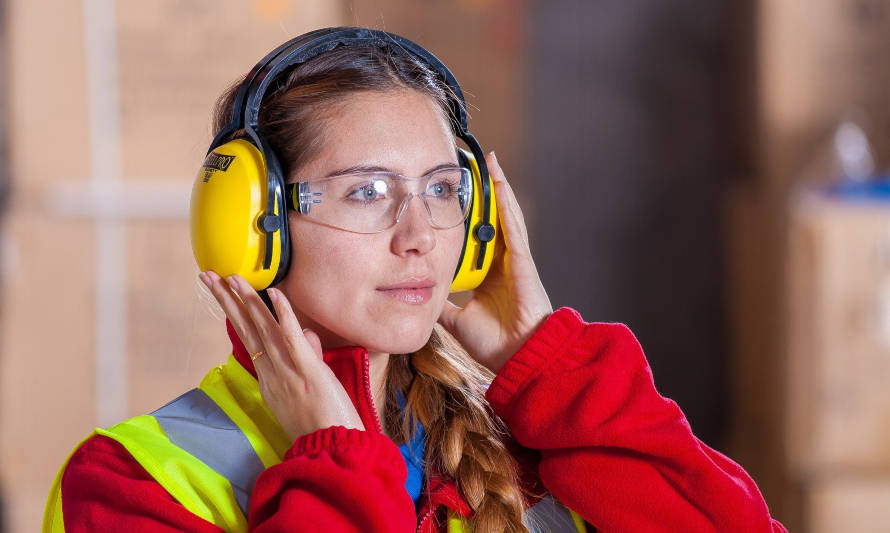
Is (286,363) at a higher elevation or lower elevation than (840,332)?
higher

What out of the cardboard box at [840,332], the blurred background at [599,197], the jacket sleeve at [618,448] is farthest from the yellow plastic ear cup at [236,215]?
the cardboard box at [840,332]

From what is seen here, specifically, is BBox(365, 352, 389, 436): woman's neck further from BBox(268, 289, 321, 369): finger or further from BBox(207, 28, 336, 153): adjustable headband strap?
A: BBox(207, 28, 336, 153): adjustable headband strap

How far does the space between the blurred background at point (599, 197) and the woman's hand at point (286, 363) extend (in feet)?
4.39

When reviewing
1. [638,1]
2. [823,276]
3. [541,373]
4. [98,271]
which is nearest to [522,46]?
[638,1]

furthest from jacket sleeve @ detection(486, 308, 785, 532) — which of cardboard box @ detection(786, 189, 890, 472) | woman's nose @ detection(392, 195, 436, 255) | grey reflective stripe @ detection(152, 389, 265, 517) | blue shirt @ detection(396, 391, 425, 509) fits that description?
cardboard box @ detection(786, 189, 890, 472)

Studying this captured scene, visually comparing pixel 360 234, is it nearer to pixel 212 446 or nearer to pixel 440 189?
pixel 440 189

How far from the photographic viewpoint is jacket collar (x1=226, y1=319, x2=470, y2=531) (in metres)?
1.25

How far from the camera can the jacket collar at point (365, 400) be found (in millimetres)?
1248

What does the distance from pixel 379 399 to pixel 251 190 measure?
323mm

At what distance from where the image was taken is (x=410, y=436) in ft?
4.34

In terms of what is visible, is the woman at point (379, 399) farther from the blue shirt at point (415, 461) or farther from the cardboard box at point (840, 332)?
the cardboard box at point (840, 332)

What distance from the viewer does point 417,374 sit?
140cm

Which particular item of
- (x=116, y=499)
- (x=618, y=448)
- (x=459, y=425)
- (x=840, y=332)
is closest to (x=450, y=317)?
(x=459, y=425)

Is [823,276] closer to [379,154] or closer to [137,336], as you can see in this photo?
[137,336]
